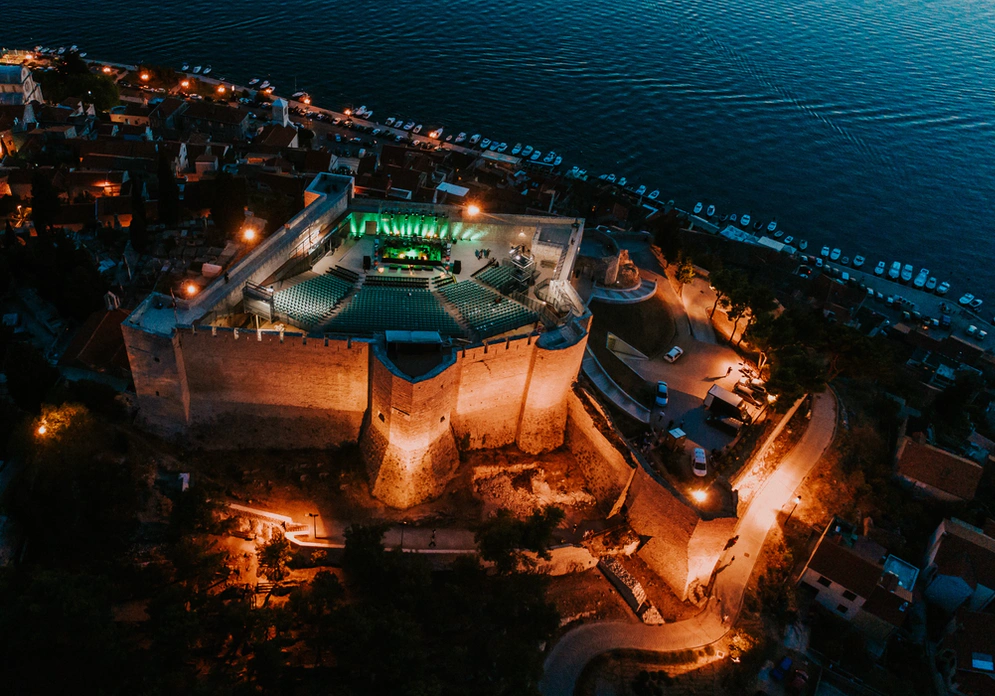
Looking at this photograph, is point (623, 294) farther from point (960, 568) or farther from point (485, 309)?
point (960, 568)

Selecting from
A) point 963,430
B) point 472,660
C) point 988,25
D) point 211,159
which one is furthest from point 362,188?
point 988,25

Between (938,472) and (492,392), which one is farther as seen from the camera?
(938,472)

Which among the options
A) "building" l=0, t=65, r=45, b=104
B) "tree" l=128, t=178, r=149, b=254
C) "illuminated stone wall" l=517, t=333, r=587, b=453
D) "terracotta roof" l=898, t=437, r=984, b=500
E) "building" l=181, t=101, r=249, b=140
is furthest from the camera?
"building" l=181, t=101, r=249, b=140

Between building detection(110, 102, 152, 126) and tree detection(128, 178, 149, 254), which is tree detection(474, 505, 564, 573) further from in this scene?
building detection(110, 102, 152, 126)

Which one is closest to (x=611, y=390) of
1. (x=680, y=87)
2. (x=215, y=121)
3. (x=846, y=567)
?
(x=846, y=567)

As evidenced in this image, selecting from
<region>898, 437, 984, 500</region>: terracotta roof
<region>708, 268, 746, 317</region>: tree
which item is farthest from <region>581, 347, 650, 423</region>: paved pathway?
<region>898, 437, 984, 500</region>: terracotta roof

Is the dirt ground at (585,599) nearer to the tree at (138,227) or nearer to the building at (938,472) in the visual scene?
the building at (938,472)

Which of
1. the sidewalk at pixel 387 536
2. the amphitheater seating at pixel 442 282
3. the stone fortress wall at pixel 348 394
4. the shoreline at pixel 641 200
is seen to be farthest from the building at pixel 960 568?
the shoreline at pixel 641 200
